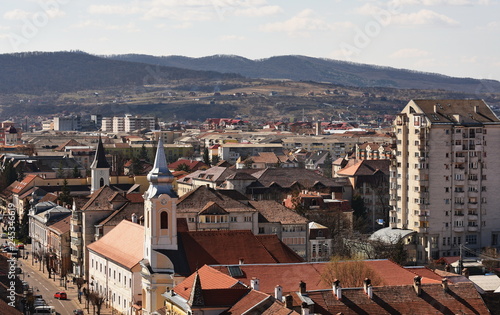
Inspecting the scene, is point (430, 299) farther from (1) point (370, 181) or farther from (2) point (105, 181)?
(1) point (370, 181)

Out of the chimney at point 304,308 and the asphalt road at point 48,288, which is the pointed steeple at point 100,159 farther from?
the chimney at point 304,308

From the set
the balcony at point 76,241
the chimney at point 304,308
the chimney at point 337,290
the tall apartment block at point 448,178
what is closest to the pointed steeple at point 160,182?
the chimney at point 337,290

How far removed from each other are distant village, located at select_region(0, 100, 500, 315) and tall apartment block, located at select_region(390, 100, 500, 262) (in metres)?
0.12

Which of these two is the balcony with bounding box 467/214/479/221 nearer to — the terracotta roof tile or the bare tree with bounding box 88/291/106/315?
the terracotta roof tile

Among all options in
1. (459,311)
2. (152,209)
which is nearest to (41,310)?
(152,209)

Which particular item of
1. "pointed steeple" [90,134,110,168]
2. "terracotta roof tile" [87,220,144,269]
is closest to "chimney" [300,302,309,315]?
"terracotta roof tile" [87,220,144,269]

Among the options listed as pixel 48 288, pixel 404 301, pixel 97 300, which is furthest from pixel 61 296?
pixel 404 301

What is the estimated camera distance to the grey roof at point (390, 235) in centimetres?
9794

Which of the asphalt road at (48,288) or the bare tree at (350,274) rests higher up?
the bare tree at (350,274)

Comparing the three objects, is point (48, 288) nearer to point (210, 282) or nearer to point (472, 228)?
point (210, 282)

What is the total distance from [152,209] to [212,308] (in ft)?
55.4

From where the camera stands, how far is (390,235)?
101 metres

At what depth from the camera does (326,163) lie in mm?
186625

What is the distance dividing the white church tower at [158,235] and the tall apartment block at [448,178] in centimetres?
4180
